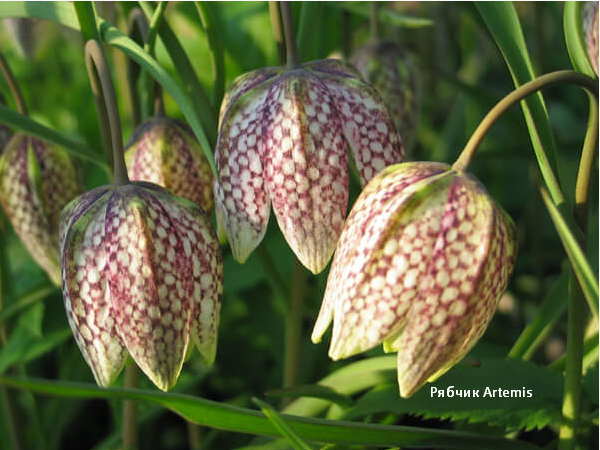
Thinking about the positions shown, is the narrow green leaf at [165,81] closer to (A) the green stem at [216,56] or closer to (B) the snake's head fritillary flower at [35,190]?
(A) the green stem at [216,56]

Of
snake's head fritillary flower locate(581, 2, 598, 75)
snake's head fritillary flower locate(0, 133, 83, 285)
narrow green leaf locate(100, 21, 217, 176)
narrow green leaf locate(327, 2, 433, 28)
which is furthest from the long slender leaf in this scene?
snake's head fritillary flower locate(581, 2, 598, 75)

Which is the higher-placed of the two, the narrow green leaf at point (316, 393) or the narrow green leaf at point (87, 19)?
the narrow green leaf at point (87, 19)

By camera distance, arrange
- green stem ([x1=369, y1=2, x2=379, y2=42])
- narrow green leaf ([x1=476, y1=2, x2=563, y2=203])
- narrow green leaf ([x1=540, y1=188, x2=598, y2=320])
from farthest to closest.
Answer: green stem ([x1=369, y1=2, x2=379, y2=42])
narrow green leaf ([x1=476, y1=2, x2=563, y2=203])
narrow green leaf ([x1=540, y1=188, x2=598, y2=320])

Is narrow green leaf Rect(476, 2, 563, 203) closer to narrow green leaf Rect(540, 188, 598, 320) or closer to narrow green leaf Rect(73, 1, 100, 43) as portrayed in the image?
narrow green leaf Rect(540, 188, 598, 320)

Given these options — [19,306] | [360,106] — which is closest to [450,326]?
[360,106]

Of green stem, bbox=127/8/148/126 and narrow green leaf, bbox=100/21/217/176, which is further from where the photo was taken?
green stem, bbox=127/8/148/126

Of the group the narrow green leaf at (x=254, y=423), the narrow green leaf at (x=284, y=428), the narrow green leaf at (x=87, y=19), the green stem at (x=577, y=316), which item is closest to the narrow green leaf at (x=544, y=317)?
the green stem at (x=577, y=316)

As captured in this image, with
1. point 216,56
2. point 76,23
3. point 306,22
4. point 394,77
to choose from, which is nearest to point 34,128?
point 76,23
